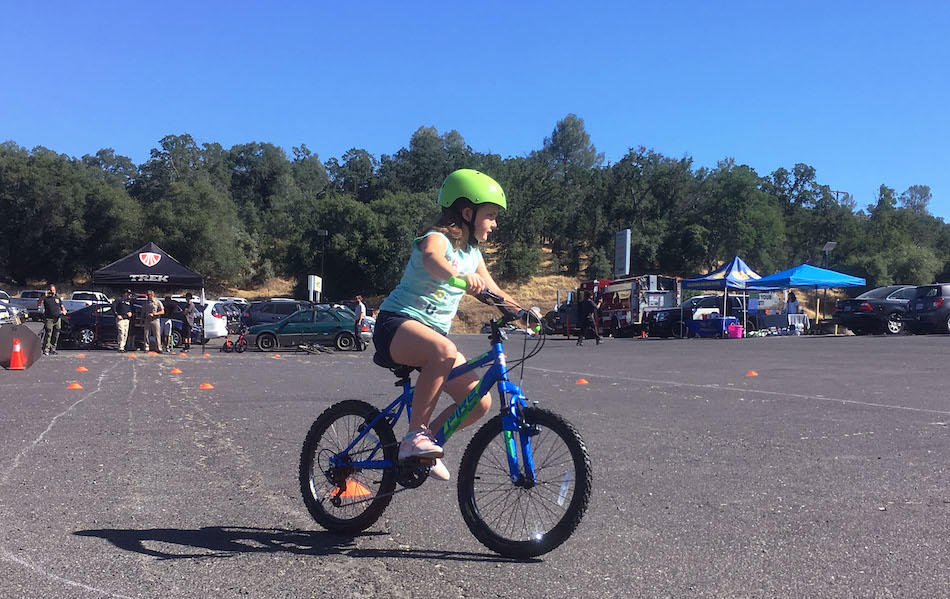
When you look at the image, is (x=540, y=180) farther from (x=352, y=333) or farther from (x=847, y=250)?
(x=352, y=333)

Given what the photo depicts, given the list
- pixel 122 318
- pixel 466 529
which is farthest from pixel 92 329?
pixel 466 529

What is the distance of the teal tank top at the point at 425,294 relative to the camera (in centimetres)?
372

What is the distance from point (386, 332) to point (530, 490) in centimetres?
105

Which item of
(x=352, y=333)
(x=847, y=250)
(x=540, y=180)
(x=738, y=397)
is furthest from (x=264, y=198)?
(x=738, y=397)

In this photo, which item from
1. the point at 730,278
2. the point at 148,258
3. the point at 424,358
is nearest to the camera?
the point at 424,358

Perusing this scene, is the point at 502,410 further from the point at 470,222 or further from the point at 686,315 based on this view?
the point at 686,315

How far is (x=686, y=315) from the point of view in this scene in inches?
1159

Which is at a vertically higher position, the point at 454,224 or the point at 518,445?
the point at 454,224

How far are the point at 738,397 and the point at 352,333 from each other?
15136mm

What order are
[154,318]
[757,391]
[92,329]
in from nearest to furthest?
[757,391]
[154,318]
[92,329]

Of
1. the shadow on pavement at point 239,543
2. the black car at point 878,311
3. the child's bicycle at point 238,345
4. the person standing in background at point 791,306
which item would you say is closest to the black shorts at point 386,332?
the shadow on pavement at point 239,543

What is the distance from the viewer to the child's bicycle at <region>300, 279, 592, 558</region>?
3.42 metres

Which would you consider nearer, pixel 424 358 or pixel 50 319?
pixel 424 358

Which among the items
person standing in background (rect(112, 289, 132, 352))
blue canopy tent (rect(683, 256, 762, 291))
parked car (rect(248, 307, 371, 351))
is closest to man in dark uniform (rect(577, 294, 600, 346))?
blue canopy tent (rect(683, 256, 762, 291))
